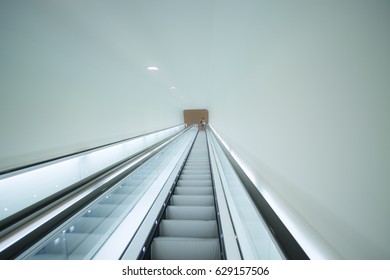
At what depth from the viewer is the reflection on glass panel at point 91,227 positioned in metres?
1.69

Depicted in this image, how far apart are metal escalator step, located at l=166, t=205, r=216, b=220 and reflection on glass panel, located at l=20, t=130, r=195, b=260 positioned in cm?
63

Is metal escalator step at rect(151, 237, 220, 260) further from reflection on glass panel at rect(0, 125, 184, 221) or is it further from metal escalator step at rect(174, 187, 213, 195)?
metal escalator step at rect(174, 187, 213, 195)

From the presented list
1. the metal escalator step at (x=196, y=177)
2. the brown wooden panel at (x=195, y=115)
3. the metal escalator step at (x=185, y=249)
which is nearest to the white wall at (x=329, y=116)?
the metal escalator step at (x=185, y=249)

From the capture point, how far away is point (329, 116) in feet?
5.06

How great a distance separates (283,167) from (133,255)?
2.05 meters

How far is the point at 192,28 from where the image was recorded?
3018 mm

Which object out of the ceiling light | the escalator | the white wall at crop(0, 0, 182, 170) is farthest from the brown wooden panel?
the escalator

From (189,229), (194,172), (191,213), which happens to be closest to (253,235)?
(189,229)

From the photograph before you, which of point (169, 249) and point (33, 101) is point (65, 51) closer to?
point (33, 101)

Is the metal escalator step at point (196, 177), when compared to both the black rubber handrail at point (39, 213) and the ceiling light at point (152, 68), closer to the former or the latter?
the black rubber handrail at point (39, 213)

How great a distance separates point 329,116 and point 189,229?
90.4 inches

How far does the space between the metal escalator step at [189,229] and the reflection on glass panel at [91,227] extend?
23.9 inches

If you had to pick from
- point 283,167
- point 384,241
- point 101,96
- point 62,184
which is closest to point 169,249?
point 283,167

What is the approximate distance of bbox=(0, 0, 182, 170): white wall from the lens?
2.51m
